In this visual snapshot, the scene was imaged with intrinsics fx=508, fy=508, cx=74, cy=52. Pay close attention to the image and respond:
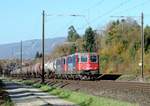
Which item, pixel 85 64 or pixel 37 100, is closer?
pixel 37 100

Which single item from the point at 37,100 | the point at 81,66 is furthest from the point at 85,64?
the point at 37,100

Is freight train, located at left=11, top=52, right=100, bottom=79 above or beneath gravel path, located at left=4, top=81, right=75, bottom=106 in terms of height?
above

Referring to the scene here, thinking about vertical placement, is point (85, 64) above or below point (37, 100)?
above

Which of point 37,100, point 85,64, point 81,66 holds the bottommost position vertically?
point 37,100

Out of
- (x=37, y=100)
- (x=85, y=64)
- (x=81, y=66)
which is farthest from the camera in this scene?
(x=81, y=66)

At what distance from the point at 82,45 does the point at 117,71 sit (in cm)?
1690

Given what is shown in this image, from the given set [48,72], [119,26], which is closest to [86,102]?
[48,72]

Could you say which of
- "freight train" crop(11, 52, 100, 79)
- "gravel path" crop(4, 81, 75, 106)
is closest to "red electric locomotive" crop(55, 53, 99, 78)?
"freight train" crop(11, 52, 100, 79)

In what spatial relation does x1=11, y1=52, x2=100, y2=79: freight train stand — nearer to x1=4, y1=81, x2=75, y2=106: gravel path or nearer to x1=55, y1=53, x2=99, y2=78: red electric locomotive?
x1=55, y1=53, x2=99, y2=78: red electric locomotive

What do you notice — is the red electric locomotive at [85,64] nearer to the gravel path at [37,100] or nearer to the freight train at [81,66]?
the freight train at [81,66]

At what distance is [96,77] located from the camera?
189 feet

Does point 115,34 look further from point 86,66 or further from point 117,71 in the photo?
point 86,66

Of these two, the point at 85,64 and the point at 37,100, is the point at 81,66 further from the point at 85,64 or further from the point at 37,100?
the point at 37,100

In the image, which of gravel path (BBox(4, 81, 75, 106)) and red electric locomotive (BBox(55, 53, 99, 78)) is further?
red electric locomotive (BBox(55, 53, 99, 78))
